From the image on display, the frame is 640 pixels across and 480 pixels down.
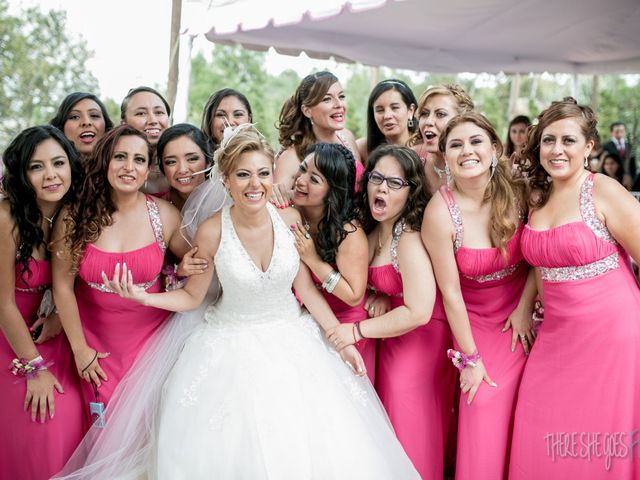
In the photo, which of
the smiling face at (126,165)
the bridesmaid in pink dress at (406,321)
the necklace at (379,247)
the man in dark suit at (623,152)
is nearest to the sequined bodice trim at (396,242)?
the bridesmaid in pink dress at (406,321)

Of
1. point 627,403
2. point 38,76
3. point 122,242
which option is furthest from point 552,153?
point 38,76

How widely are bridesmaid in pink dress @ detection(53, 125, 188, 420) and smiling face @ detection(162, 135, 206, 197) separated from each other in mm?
221

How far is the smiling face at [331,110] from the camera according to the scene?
4.56 metres

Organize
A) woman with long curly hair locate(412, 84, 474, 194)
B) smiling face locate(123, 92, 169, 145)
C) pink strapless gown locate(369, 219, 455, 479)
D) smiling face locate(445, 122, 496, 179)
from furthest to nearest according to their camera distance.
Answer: smiling face locate(123, 92, 169, 145) → woman with long curly hair locate(412, 84, 474, 194) → pink strapless gown locate(369, 219, 455, 479) → smiling face locate(445, 122, 496, 179)

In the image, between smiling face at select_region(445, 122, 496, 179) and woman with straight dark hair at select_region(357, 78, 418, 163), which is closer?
smiling face at select_region(445, 122, 496, 179)

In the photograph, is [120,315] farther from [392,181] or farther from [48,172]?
[392,181]

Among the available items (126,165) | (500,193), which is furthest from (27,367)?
(500,193)

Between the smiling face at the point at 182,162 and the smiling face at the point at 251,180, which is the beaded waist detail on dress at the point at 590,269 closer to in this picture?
the smiling face at the point at 251,180

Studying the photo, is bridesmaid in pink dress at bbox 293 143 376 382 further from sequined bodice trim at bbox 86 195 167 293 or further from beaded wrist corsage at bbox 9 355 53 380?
beaded wrist corsage at bbox 9 355 53 380

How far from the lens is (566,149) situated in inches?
132

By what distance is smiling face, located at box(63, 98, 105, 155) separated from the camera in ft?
14.6

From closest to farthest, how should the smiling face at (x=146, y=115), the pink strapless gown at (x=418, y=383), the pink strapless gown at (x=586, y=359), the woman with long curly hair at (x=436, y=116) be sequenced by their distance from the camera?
the pink strapless gown at (x=586, y=359) → the pink strapless gown at (x=418, y=383) → the woman with long curly hair at (x=436, y=116) → the smiling face at (x=146, y=115)

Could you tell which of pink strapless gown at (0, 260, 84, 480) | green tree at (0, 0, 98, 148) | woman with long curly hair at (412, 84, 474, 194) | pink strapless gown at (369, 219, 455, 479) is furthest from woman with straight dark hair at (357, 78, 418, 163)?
green tree at (0, 0, 98, 148)

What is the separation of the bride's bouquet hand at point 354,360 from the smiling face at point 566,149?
147cm
